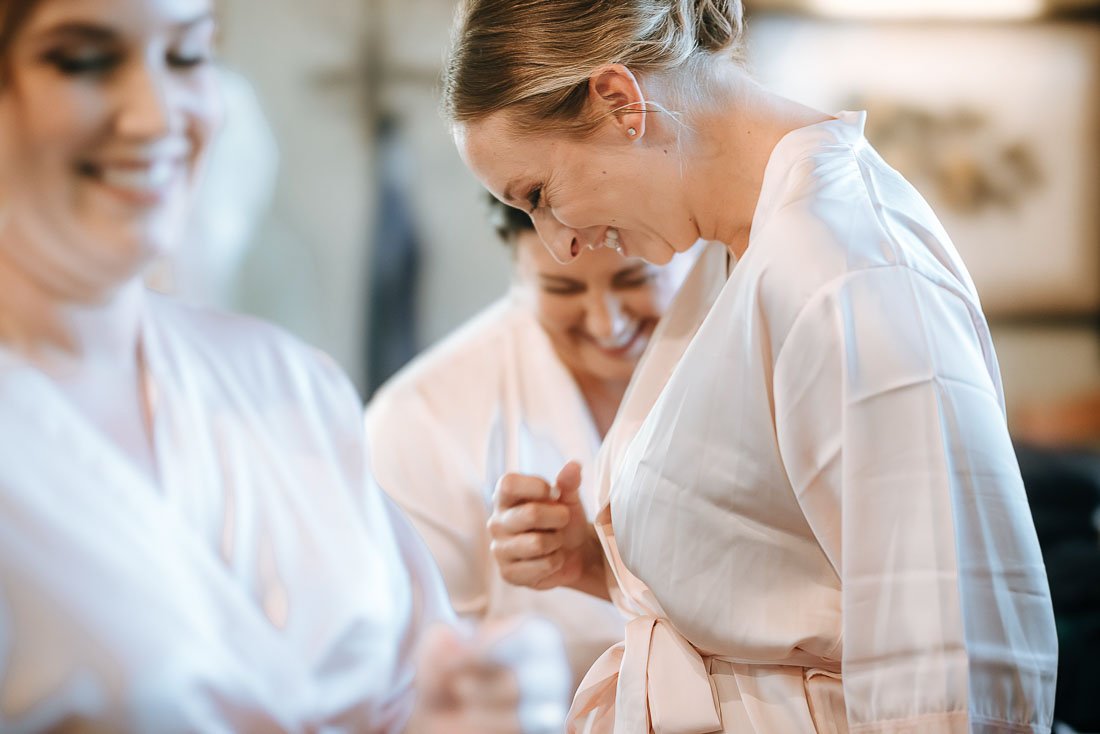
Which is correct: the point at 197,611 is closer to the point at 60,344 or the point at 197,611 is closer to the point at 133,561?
the point at 133,561

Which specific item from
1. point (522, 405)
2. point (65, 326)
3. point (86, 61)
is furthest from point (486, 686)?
point (86, 61)

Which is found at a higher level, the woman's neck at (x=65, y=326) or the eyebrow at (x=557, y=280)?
the woman's neck at (x=65, y=326)

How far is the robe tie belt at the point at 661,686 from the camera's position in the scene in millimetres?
913

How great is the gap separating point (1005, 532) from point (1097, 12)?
2.60 metres

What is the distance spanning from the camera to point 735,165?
0.94 m

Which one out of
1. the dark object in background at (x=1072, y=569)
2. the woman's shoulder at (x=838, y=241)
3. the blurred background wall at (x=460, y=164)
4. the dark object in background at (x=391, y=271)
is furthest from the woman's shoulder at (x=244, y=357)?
the dark object in background at (x=1072, y=569)

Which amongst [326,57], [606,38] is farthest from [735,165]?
[326,57]

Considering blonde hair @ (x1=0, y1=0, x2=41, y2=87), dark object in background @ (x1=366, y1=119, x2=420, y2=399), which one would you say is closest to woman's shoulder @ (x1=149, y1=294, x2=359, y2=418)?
blonde hair @ (x1=0, y1=0, x2=41, y2=87)

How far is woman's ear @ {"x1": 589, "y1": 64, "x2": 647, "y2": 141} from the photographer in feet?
2.99

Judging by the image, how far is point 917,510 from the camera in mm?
756

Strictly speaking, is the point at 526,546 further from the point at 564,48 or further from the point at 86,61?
the point at 86,61

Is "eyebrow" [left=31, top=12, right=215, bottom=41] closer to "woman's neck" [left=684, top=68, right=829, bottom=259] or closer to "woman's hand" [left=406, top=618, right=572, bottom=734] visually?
"woman's neck" [left=684, top=68, right=829, bottom=259]

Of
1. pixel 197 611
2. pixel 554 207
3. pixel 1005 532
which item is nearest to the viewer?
pixel 1005 532

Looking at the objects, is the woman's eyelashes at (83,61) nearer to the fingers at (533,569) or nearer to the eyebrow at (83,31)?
the eyebrow at (83,31)
